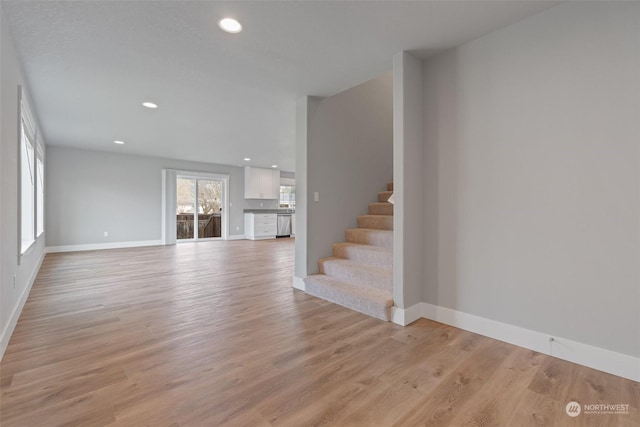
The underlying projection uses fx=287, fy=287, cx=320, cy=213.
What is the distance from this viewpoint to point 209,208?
8664 mm

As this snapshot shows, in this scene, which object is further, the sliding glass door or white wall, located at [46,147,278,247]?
the sliding glass door

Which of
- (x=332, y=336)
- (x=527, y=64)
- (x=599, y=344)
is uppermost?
(x=527, y=64)

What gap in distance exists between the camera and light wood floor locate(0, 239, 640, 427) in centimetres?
135

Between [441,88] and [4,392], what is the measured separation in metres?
3.50

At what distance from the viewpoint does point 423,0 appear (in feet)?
5.94

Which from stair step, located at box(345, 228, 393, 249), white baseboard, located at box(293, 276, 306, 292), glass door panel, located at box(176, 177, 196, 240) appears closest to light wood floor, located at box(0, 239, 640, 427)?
white baseboard, located at box(293, 276, 306, 292)

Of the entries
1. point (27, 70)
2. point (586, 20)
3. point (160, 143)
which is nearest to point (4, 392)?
point (27, 70)

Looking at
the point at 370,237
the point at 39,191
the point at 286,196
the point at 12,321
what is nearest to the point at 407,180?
the point at 370,237

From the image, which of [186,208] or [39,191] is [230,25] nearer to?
[39,191]

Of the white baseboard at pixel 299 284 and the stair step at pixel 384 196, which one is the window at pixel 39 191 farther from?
the stair step at pixel 384 196

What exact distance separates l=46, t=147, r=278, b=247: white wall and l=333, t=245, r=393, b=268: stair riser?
601 centimetres

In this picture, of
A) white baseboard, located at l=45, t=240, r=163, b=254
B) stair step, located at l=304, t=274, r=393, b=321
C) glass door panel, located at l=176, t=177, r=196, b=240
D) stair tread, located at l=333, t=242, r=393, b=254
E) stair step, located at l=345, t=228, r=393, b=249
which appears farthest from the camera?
glass door panel, located at l=176, t=177, r=196, b=240

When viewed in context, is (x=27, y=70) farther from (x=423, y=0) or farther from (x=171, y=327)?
(x=423, y=0)

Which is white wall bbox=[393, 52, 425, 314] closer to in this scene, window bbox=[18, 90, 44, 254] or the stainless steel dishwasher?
window bbox=[18, 90, 44, 254]
